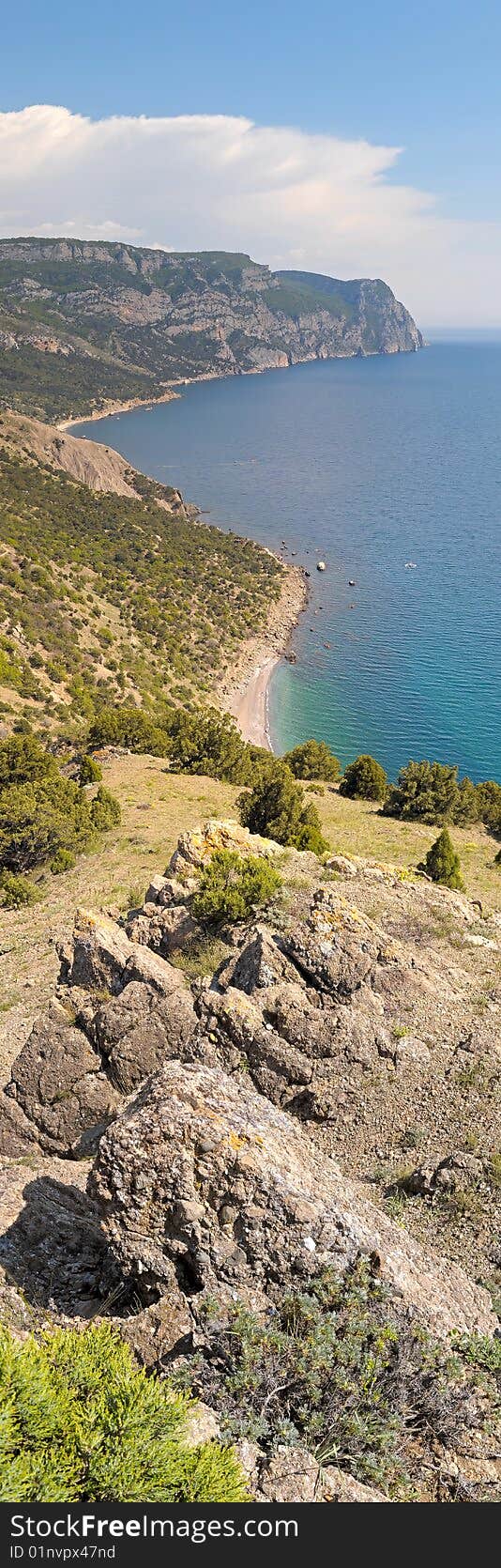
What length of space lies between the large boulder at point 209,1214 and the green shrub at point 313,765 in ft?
128

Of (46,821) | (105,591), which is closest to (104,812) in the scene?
(46,821)

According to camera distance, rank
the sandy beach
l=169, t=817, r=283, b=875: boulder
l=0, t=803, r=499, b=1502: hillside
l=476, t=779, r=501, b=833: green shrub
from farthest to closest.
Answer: the sandy beach, l=476, t=779, r=501, b=833: green shrub, l=169, t=817, r=283, b=875: boulder, l=0, t=803, r=499, b=1502: hillside

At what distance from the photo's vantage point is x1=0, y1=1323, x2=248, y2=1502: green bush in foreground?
21.1 feet

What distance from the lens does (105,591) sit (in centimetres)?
8306

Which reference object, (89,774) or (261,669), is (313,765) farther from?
(261,669)

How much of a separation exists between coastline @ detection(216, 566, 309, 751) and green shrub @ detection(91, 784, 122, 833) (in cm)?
3391

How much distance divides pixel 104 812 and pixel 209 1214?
75.6 feet

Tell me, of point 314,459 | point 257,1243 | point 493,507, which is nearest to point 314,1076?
point 257,1243

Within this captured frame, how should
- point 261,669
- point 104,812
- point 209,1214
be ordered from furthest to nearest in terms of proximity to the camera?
1. point 261,669
2. point 104,812
3. point 209,1214

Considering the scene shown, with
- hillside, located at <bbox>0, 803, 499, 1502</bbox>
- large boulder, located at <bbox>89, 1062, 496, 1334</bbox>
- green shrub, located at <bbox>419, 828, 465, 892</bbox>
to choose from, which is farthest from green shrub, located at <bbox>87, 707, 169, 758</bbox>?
large boulder, located at <bbox>89, 1062, 496, 1334</bbox>

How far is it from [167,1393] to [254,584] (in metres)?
101

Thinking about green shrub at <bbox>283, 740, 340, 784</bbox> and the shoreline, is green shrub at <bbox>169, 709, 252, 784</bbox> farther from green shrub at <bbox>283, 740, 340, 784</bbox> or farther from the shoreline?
the shoreline
